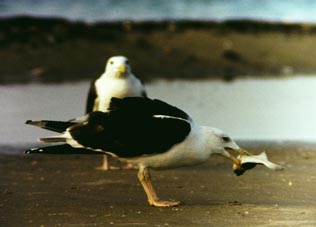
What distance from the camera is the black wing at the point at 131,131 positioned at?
795 centimetres

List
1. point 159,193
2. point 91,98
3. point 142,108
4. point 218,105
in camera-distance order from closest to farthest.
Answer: point 142,108 < point 159,193 < point 91,98 < point 218,105

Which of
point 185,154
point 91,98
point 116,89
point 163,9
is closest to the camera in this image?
point 185,154

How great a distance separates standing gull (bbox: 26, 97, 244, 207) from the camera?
795cm

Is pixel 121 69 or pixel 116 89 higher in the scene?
pixel 121 69

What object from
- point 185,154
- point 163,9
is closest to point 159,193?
point 185,154

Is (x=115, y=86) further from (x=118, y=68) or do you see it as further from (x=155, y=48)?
(x=155, y=48)

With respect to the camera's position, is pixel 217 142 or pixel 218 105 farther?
pixel 218 105

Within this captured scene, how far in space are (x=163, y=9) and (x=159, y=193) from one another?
726 inches

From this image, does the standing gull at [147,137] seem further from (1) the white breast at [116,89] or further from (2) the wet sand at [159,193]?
(1) the white breast at [116,89]

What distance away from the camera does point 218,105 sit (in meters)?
15.2

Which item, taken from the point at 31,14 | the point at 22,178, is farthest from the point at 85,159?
the point at 31,14

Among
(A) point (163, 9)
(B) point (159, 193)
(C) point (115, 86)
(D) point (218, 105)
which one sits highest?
(A) point (163, 9)

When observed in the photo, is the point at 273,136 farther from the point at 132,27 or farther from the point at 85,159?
the point at 132,27

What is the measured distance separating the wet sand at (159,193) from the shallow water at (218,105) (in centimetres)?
192
